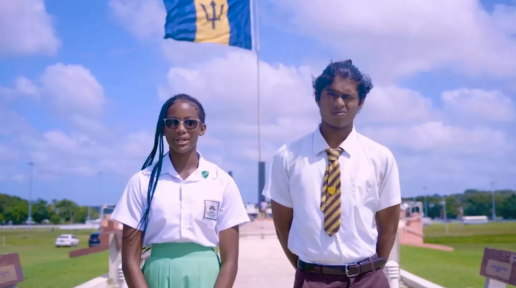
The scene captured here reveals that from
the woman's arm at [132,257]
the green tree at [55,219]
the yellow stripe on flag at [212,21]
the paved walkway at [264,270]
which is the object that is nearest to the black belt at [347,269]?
the woman's arm at [132,257]

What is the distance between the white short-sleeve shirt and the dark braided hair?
2 cm

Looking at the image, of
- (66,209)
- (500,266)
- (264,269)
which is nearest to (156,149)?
(500,266)

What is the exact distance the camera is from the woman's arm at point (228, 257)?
287 centimetres

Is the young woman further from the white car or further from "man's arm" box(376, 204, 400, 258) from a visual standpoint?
the white car

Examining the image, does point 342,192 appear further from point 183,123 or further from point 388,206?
point 183,123

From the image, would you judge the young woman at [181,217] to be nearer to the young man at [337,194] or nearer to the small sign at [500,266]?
the young man at [337,194]

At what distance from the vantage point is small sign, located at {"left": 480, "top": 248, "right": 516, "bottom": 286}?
484cm

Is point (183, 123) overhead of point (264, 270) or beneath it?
overhead

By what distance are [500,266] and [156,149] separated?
336 centimetres

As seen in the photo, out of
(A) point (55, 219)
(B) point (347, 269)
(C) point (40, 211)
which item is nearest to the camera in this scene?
(B) point (347, 269)

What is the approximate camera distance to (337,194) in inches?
117

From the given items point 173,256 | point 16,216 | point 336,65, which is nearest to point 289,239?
point 173,256

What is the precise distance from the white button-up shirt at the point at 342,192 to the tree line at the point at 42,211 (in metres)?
31.4

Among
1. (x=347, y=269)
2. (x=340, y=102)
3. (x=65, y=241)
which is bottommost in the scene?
(x=65, y=241)
